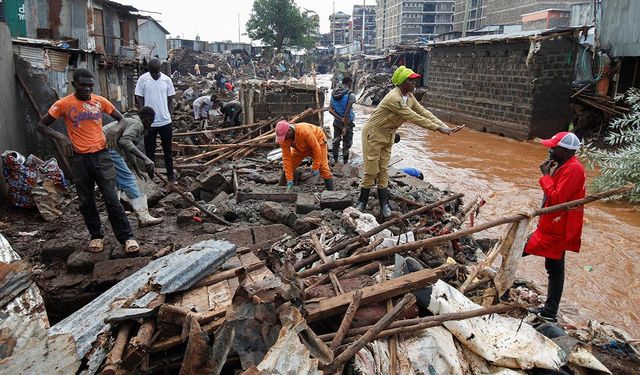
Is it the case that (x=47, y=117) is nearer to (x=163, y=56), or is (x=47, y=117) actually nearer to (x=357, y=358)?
(x=357, y=358)

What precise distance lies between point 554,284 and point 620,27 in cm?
→ 1321

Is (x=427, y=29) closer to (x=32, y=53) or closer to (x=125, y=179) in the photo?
(x=32, y=53)

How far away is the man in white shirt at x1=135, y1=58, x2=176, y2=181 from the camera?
6.42 metres

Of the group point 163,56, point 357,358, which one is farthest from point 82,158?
point 163,56

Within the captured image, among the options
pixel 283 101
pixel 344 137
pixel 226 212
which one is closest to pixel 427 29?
pixel 283 101

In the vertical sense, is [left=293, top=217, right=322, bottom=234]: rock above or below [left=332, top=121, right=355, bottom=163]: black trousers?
below

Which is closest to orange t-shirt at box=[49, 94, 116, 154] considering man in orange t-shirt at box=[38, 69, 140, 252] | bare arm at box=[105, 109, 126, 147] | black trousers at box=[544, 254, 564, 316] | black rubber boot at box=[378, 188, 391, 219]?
man in orange t-shirt at box=[38, 69, 140, 252]

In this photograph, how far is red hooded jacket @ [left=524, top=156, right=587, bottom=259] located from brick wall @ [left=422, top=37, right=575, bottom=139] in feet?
41.7

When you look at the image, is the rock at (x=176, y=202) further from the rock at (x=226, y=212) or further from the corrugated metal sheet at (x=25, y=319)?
the corrugated metal sheet at (x=25, y=319)

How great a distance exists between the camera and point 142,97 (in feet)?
21.2

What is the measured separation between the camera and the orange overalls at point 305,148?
5742mm

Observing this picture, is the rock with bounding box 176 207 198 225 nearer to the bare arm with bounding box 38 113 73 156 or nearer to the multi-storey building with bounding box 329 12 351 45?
the bare arm with bounding box 38 113 73 156

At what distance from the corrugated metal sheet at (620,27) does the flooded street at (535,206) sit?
3.73m

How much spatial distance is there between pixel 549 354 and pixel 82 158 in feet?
13.5
